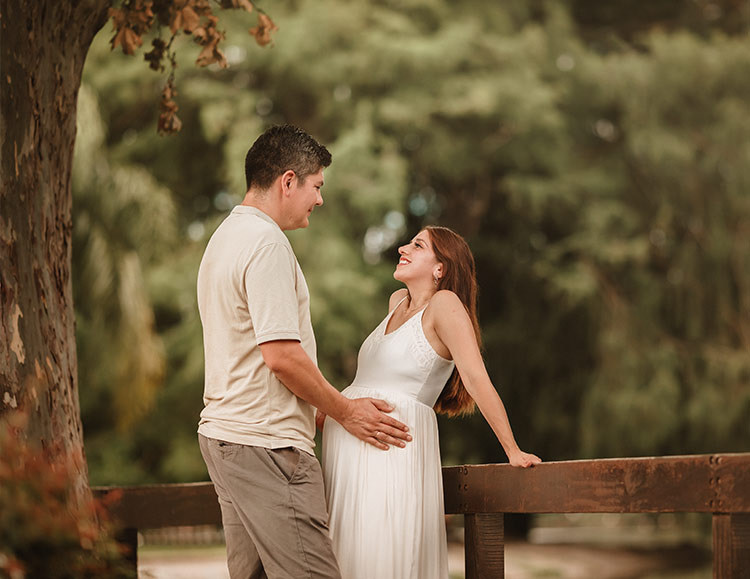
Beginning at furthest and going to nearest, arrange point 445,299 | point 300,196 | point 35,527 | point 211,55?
1. point 211,55
2. point 445,299
3. point 300,196
4. point 35,527

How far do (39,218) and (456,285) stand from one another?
1307 millimetres

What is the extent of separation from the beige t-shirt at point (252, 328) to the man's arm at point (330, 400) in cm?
4

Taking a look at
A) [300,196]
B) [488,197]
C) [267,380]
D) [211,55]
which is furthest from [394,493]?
[488,197]

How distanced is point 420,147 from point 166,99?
9.99 metres

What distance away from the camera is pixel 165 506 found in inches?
163

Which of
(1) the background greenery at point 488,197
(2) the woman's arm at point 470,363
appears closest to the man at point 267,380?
(2) the woman's arm at point 470,363

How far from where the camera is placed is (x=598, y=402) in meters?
13.2

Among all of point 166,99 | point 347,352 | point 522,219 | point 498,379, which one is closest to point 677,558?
point 498,379

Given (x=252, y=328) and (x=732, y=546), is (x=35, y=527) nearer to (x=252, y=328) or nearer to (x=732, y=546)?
(x=252, y=328)

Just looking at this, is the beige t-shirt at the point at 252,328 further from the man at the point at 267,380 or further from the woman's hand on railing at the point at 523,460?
the woman's hand on railing at the point at 523,460

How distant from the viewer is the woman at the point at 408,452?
10.9 ft

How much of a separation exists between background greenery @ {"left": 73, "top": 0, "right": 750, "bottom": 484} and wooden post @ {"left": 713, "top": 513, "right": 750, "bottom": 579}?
31.2ft

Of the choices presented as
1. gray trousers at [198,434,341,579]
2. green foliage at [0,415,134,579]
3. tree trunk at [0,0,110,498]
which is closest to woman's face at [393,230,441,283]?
gray trousers at [198,434,341,579]

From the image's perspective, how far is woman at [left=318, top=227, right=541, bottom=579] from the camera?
3316 millimetres
